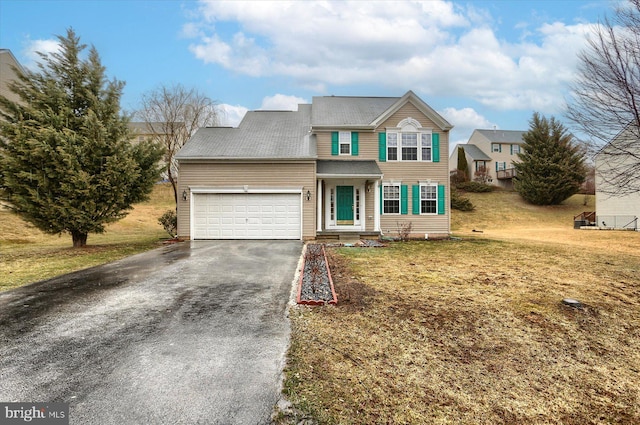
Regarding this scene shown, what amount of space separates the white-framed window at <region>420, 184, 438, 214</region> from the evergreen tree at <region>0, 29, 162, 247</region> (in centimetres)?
1231

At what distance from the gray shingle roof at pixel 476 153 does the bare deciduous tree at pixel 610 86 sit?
115ft

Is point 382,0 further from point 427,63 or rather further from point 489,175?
point 489,175

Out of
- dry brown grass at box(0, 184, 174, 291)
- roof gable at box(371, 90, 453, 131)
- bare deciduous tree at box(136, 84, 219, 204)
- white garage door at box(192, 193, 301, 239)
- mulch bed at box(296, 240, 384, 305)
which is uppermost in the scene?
bare deciduous tree at box(136, 84, 219, 204)

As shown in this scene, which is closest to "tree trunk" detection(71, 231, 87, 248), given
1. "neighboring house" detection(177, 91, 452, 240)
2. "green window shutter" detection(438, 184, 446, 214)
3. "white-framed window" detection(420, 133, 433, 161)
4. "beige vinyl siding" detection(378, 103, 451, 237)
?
"neighboring house" detection(177, 91, 452, 240)

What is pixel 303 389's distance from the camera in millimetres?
2926

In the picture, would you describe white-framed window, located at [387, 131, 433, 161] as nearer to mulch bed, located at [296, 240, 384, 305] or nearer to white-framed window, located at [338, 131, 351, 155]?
white-framed window, located at [338, 131, 351, 155]

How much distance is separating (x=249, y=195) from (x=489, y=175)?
36.0 m

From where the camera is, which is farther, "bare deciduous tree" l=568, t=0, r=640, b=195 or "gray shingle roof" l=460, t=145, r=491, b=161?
"gray shingle roof" l=460, t=145, r=491, b=161

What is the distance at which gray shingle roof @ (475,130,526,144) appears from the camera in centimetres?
4353

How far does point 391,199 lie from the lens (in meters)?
16.6

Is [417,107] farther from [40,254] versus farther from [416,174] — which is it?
[40,254]

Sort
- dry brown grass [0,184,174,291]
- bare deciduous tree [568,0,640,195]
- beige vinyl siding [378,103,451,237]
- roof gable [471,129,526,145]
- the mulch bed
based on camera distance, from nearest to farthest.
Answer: the mulch bed
bare deciduous tree [568,0,640,195]
dry brown grass [0,184,174,291]
beige vinyl siding [378,103,451,237]
roof gable [471,129,526,145]

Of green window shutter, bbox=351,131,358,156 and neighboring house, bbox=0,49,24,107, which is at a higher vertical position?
neighboring house, bbox=0,49,24,107

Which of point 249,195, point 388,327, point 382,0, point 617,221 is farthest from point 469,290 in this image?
point 617,221
